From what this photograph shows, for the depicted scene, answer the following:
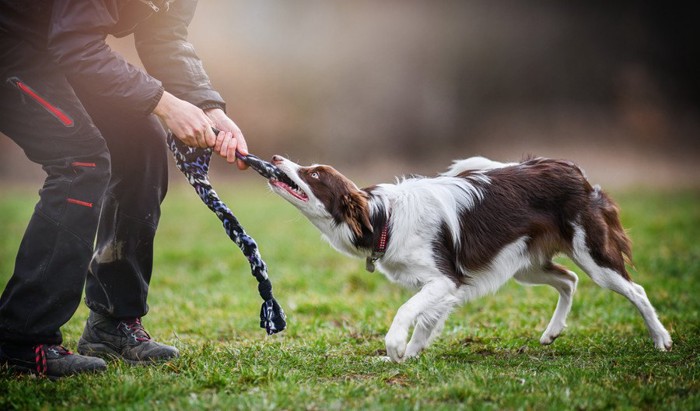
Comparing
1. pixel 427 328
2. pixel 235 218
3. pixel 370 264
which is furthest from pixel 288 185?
pixel 427 328

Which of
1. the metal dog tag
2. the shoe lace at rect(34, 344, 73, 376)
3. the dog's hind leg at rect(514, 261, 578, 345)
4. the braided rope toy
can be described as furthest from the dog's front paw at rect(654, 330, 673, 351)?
the shoe lace at rect(34, 344, 73, 376)

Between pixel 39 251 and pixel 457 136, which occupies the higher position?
pixel 39 251

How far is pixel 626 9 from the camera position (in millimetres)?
22594

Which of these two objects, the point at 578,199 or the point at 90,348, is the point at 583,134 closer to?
the point at 578,199

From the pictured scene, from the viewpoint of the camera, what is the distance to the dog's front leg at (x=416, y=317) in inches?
160

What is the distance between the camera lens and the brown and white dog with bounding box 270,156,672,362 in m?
4.40

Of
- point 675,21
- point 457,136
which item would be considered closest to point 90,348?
point 457,136

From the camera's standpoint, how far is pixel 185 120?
3861 millimetres

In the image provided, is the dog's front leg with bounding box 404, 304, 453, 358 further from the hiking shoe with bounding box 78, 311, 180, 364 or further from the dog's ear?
the hiking shoe with bounding box 78, 311, 180, 364

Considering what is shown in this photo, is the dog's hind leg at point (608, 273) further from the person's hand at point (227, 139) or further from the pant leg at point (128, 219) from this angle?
the pant leg at point (128, 219)

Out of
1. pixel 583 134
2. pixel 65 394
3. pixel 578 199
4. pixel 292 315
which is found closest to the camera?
pixel 65 394

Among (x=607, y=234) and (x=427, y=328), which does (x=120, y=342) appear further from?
(x=607, y=234)

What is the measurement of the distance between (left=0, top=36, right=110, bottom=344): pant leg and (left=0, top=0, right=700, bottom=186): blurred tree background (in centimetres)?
1785

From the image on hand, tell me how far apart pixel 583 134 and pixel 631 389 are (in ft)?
64.8
